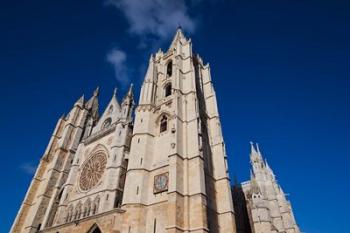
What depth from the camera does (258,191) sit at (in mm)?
24500

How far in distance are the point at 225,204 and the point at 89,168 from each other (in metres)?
12.5

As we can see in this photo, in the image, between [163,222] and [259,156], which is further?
[259,156]

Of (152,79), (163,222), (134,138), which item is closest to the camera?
(163,222)

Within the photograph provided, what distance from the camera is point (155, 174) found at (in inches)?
674

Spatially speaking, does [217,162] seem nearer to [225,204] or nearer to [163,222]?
[225,204]

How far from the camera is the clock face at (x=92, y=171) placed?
2125 cm

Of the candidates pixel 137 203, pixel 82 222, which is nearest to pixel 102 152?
pixel 82 222

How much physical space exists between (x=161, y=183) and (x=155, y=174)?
1.10m

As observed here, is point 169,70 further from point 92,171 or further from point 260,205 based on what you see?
point 260,205

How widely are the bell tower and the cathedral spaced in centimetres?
7

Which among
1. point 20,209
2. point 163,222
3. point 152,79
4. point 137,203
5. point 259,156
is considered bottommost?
point 163,222

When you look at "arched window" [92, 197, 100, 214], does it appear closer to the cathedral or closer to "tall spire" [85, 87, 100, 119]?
the cathedral

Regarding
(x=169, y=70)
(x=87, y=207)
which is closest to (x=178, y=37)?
(x=169, y=70)

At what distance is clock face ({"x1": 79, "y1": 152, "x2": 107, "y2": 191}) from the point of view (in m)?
21.2
